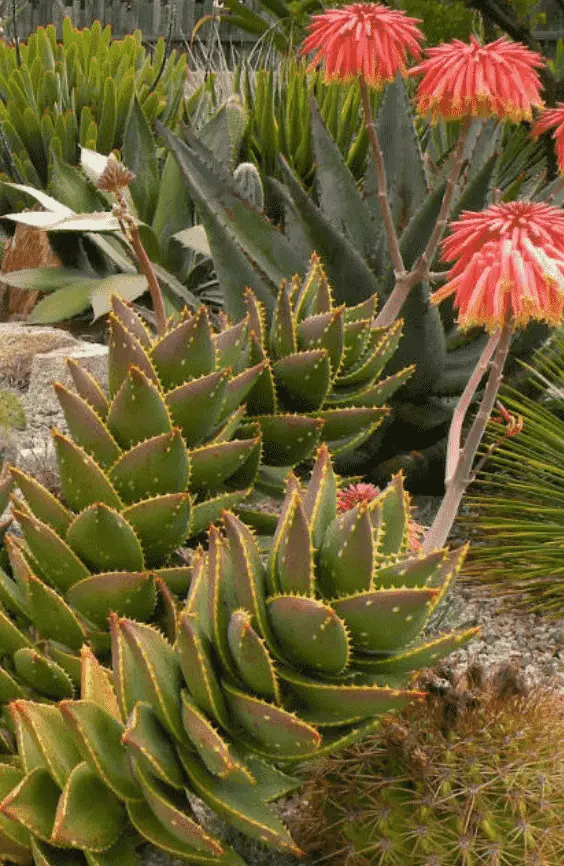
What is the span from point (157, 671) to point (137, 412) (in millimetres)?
543

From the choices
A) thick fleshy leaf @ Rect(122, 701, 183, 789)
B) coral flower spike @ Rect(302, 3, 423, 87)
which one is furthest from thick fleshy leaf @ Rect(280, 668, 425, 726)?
coral flower spike @ Rect(302, 3, 423, 87)

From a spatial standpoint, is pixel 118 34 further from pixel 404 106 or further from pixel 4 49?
pixel 404 106

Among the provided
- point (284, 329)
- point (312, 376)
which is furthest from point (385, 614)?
point (284, 329)

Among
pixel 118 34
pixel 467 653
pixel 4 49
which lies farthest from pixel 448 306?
pixel 118 34

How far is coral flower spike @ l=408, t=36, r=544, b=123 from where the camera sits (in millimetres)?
2684

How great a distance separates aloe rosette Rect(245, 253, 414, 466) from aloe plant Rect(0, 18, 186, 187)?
10.7ft

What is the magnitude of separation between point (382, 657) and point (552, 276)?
0.72 metres

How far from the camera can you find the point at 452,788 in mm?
2104

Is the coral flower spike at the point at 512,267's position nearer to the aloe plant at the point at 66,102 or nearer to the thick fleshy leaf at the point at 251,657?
the thick fleshy leaf at the point at 251,657

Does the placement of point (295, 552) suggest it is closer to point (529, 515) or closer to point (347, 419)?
point (347, 419)

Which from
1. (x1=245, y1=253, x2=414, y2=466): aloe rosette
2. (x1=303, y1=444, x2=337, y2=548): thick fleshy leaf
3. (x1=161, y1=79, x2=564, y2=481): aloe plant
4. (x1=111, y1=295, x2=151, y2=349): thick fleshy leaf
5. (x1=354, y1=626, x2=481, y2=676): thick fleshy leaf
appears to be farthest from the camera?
(x1=161, y1=79, x2=564, y2=481): aloe plant

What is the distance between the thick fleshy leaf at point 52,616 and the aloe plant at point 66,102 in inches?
153

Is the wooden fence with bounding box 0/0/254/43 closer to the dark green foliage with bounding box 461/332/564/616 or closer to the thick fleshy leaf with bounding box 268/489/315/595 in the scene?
the dark green foliage with bounding box 461/332/564/616

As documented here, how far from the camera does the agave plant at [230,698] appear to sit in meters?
1.86
